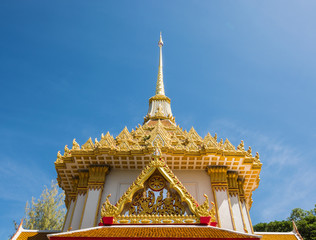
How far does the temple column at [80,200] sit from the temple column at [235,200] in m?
6.20

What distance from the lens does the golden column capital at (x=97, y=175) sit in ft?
36.2

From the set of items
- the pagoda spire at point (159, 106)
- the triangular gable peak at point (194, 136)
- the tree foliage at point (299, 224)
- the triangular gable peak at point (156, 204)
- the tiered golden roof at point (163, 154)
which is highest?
the pagoda spire at point (159, 106)

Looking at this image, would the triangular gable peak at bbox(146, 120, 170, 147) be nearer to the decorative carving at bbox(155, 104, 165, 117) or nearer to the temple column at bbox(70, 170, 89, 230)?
the temple column at bbox(70, 170, 89, 230)

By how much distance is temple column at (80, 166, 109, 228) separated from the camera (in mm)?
10109

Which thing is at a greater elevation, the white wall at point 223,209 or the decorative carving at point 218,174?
the decorative carving at point 218,174

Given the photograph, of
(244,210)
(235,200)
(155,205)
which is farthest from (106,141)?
(244,210)

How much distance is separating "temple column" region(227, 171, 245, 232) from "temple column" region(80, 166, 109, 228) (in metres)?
5.48

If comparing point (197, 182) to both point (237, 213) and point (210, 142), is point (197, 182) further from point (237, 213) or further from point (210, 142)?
point (237, 213)

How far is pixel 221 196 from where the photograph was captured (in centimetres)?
1077

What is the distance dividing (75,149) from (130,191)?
465cm

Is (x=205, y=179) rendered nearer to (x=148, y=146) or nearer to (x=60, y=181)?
(x=148, y=146)

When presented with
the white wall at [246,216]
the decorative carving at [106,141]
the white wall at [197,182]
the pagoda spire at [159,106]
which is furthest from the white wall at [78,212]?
the pagoda spire at [159,106]

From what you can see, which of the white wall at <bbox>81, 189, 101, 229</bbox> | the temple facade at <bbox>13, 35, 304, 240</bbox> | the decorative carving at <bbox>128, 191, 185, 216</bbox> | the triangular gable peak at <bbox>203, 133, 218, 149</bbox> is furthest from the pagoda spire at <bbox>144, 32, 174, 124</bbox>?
the decorative carving at <bbox>128, 191, 185, 216</bbox>

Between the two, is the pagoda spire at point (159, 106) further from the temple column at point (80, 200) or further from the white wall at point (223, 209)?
the white wall at point (223, 209)
